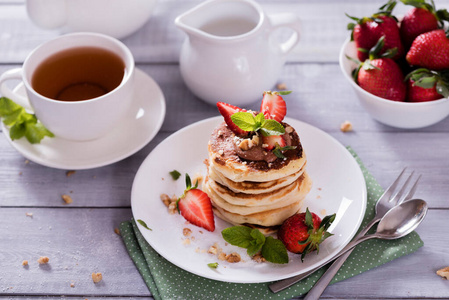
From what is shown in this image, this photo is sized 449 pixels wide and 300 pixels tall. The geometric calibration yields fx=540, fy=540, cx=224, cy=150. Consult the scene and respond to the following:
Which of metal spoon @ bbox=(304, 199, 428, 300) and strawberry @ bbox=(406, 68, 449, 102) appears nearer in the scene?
metal spoon @ bbox=(304, 199, 428, 300)

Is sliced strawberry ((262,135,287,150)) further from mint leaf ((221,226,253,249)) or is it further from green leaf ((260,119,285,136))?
mint leaf ((221,226,253,249))

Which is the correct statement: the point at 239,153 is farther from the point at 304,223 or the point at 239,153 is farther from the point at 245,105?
the point at 245,105

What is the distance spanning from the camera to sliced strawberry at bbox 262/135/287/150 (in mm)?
1411

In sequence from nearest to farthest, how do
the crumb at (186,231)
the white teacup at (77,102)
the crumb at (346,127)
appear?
the crumb at (186,231) → the white teacup at (77,102) → the crumb at (346,127)

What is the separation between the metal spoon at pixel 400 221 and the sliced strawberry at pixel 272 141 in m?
0.33

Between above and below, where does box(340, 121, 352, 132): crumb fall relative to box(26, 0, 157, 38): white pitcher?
below

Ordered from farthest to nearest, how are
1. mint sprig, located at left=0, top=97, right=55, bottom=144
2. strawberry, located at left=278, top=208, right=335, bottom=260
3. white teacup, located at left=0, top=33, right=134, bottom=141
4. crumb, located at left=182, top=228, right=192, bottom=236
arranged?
mint sprig, located at left=0, top=97, right=55, bottom=144 → white teacup, located at left=0, top=33, right=134, bottom=141 → crumb, located at left=182, top=228, right=192, bottom=236 → strawberry, located at left=278, top=208, right=335, bottom=260

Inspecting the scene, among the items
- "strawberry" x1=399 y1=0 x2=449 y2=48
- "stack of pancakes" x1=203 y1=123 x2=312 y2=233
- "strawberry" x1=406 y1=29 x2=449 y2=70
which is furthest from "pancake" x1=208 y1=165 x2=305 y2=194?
"strawberry" x1=399 y1=0 x2=449 y2=48

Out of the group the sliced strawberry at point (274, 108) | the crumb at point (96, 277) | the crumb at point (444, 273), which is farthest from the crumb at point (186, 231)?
the crumb at point (444, 273)

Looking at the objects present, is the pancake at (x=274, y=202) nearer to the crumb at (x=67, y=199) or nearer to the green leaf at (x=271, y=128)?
the green leaf at (x=271, y=128)

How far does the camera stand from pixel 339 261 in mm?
1420

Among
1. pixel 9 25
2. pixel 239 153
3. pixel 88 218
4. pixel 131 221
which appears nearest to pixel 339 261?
pixel 239 153

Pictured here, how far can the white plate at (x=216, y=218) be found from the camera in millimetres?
1366

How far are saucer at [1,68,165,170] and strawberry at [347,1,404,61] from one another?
0.70 meters
